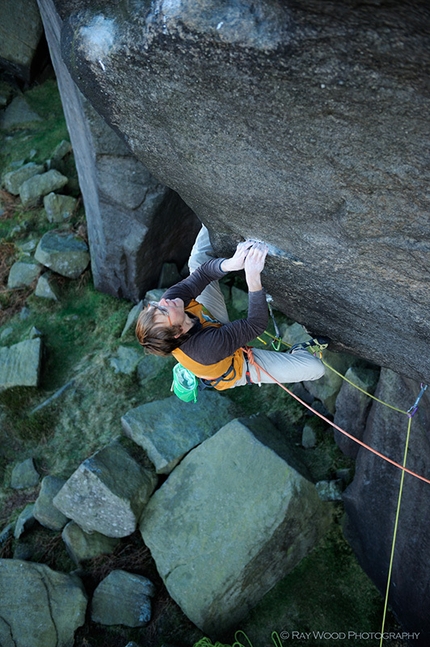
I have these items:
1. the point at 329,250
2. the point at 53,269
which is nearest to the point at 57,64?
the point at 53,269

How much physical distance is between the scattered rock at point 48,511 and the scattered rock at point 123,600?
2.67 feet

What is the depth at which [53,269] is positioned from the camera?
7.98m

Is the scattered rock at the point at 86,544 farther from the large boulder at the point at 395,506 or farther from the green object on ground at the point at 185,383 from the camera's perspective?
the large boulder at the point at 395,506

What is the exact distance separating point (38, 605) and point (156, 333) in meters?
3.06

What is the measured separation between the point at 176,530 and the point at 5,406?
296 cm

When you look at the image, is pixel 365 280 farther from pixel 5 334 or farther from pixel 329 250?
pixel 5 334

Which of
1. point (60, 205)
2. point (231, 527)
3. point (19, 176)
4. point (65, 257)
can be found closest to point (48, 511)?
point (231, 527)

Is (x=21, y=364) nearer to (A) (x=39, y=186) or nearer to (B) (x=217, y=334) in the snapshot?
(A) (x=39, y=186)

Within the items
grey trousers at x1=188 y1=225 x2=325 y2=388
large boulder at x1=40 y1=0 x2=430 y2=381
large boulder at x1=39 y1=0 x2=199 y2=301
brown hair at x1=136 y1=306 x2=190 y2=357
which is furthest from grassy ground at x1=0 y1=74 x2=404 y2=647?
brown hair at x1=136 y1=306 x2=190 y2=357

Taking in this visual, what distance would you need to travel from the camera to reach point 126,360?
6980mm

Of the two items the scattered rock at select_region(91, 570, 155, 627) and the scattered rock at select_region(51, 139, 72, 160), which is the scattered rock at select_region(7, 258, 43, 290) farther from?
the scattered rock at select_region(91, 570, 155, 627)

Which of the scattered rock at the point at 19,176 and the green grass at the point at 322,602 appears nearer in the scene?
the green grass at the point at 322,602

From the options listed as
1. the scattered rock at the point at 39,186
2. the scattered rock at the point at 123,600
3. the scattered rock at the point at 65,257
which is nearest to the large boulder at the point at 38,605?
the scattered rock at the point at 123,600

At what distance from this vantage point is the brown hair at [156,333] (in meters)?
3.65
